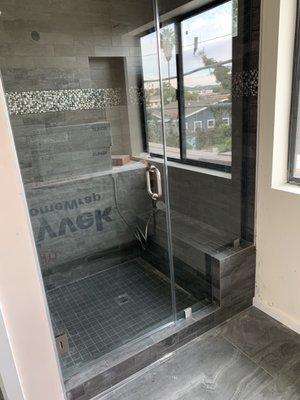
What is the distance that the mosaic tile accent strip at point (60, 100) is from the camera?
220 centimetres

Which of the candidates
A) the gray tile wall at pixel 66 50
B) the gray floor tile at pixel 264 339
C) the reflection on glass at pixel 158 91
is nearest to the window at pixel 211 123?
the reflection on glass at pixel 158 91

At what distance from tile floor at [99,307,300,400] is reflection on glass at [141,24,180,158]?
4.53 ft

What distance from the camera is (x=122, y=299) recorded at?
221 cm

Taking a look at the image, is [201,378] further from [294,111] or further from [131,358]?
[294,111]

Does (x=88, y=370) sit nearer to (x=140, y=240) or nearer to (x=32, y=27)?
(x=140, y=240)

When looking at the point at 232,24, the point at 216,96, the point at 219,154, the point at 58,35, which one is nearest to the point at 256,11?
the point at 232,24

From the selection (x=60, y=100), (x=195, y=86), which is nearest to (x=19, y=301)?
(x=60, y=100)

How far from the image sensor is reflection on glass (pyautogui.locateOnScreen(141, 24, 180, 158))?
7.72 ft

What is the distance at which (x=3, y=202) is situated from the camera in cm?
96

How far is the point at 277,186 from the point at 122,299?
1299 mm

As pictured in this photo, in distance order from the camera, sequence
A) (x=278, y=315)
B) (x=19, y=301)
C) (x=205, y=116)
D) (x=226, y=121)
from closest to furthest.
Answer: (x=19, y=301), (x=278, y=315), (x=226, y=121), (x=205, y=116)

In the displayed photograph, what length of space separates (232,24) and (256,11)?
0.70 ft

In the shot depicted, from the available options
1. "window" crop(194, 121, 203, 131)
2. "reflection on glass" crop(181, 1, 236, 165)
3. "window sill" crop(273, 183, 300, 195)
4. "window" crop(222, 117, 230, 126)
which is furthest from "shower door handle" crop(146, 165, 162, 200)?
"window sill" crop(273, 183, 300, 195)

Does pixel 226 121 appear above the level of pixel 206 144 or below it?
above
